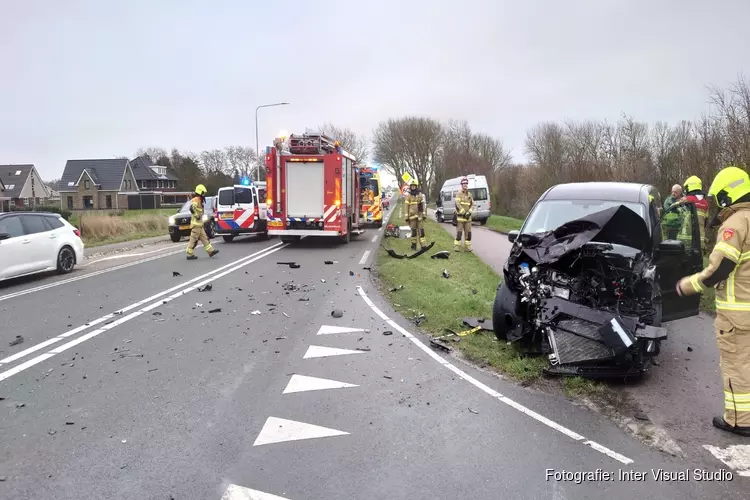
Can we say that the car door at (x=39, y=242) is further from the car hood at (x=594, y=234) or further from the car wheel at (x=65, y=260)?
the car hood at (x=594, y=234)

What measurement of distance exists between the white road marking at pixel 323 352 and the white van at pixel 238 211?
14.4m

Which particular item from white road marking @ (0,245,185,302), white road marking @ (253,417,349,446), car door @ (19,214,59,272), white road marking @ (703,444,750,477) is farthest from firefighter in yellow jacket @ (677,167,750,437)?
car door @ (19,214,59,272)

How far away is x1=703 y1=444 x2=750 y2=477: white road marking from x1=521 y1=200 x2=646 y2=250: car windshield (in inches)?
121

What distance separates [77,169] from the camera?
72.5 metres

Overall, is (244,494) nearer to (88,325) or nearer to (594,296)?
(594,296)

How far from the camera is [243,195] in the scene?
19.8m

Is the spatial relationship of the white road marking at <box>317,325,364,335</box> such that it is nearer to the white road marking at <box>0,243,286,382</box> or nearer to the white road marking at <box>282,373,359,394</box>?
the white road marking at <box>282,373,359,394</box>

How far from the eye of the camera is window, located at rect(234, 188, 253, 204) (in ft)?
64.5

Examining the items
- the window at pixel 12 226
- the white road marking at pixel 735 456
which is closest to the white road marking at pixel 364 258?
the window at pixel 12 226

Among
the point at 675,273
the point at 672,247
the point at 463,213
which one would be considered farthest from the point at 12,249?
the point at 675,273

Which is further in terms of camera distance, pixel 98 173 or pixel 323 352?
pixel 98 173

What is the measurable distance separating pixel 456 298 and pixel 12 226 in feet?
31.8

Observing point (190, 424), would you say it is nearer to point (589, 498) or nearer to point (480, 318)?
point (589, 498)

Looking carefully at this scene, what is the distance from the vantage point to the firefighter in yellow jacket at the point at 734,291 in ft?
12.5
